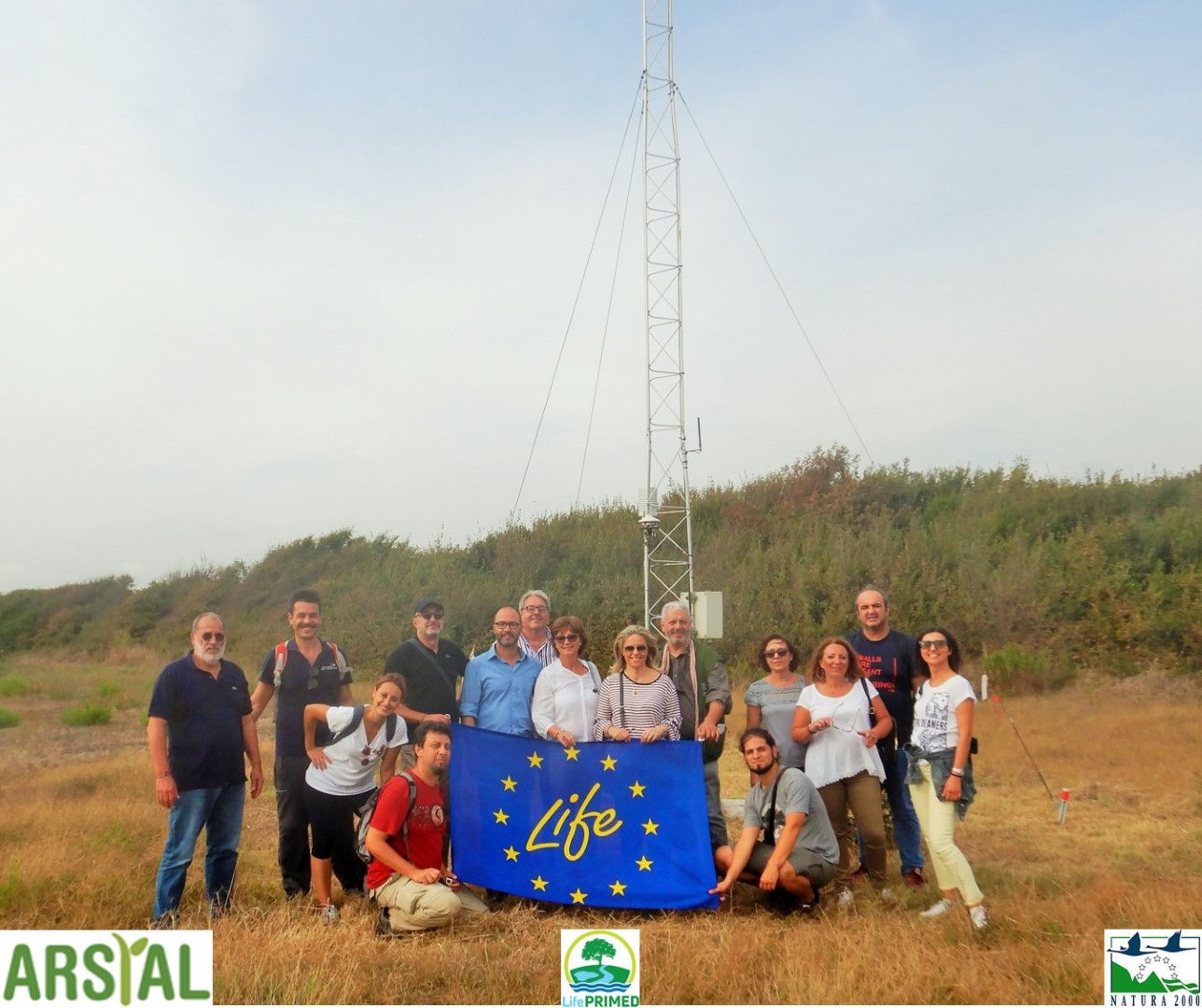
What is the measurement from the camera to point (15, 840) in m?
7.67

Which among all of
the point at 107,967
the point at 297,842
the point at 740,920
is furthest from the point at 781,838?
the point at 107,967

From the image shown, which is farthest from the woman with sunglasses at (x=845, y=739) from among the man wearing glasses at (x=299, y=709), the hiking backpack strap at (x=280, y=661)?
the hiking backpack strap at (x=280, y=661)

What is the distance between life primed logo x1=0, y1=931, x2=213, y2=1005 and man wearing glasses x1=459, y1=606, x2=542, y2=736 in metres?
2.05

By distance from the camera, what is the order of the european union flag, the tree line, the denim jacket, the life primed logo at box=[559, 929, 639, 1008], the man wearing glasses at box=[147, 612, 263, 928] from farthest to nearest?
1. the tree line
2. the european union flag
3. the man wearing glasses at box=[147, 612, 263, 928]
4. the denim jacket
5. the life primed logo at box=[559, 929, 639, 1008]

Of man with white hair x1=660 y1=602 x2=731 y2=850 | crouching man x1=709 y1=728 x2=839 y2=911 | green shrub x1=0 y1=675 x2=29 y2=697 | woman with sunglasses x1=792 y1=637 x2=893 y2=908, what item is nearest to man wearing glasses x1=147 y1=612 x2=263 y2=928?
man with white hair x1=660 y1=602 x2=731 y2=850

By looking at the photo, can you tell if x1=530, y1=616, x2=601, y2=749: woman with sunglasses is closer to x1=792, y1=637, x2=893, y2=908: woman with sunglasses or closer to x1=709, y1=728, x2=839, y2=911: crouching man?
x1=709, y1=728, x2=839, y2=911: crouching man

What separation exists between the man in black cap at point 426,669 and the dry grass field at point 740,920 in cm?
119

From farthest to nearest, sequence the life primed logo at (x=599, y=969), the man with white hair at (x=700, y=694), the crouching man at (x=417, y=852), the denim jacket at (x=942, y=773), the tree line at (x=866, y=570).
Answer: the tree line at (x=866, y=570) < the man with white hair at (x=700, y=694) < the denim jacket at (x=942, y=773) < the crouching man at (x=417, y=852) < the life primed logo at (x=599, y=969)

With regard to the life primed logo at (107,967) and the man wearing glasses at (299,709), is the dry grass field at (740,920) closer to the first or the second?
the life primed logo at (107,967)

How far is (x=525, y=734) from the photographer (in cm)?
611

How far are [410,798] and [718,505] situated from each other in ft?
84.0

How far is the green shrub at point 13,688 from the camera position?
77.5 feet

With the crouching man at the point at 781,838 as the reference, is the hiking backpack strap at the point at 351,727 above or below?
above

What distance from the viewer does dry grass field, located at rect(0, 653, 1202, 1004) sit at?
429cm
